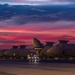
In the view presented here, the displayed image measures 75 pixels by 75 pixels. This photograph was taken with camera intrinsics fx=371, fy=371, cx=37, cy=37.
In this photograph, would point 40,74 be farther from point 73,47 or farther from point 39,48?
point 39,48

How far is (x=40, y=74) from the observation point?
Answer: 37906 mm

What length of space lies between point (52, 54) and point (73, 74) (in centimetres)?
12118

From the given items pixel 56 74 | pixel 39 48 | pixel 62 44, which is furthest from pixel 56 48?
pixel 56 74

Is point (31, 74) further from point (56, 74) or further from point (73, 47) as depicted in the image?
point (73, 47)

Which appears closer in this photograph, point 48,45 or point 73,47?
point 73,47

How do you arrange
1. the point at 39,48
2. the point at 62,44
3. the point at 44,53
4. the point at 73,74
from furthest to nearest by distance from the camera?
1. the point at 39,48
2. the point at 44,53
3. the point at 62,44
4. the point at 73,74

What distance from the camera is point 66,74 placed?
3800cm

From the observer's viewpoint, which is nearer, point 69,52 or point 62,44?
point 69,52

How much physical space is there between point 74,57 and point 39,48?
47762 mm

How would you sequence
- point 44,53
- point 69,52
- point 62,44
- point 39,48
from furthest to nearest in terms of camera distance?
point 39,48 < point 44,53 < point 62,44 < point 69,52

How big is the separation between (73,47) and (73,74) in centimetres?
11375

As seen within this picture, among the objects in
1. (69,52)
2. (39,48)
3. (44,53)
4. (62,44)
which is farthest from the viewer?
(39,48)

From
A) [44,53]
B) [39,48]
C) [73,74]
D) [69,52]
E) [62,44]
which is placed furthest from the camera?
[39,48]

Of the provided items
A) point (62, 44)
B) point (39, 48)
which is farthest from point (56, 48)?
point (39, 48)
